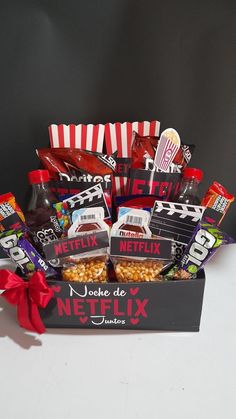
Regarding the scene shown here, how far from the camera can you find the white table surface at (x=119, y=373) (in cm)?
60

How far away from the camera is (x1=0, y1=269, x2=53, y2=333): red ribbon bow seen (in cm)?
68

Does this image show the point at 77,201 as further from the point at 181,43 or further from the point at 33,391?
the point at 181,43

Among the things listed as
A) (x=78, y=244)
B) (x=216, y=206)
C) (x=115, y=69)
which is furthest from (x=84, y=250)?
(x=115, y=69)

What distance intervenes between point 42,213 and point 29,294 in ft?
0.71

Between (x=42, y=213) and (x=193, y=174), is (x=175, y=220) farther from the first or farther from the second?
→ (x=42, y=213)

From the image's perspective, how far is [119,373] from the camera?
0.67 m

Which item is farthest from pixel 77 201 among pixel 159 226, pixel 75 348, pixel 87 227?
pixel 75 348

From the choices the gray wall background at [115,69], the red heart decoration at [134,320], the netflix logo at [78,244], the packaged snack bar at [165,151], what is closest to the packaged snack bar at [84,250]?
the netflix logo at [78,244]

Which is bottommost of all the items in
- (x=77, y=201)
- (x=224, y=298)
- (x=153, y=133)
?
(x=224, y=298)

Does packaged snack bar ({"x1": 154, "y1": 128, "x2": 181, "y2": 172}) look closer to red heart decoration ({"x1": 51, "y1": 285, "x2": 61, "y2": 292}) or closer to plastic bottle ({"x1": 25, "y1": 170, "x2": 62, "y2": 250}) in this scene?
plastic bottle ({"x1": 25, "y1": 170, "x2": 62, "y2": 250})

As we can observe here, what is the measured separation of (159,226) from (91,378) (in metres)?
0.34

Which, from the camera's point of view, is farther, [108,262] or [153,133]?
[153,133]

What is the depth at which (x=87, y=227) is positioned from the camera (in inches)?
29.4

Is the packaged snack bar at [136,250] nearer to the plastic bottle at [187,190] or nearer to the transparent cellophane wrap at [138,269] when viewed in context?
the transparent cellophane wrap at [138,269]
